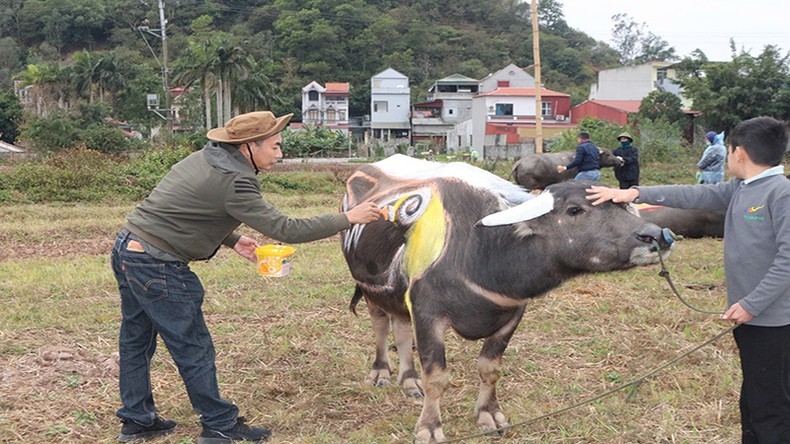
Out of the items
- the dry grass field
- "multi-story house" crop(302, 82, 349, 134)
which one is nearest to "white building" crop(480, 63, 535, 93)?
"multi-story house" crop(302, 82, 349, 134)

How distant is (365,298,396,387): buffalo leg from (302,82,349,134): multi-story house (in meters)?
51.9

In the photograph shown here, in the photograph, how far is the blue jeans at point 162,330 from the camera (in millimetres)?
3500

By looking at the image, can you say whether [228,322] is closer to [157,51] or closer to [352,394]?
[352,394]

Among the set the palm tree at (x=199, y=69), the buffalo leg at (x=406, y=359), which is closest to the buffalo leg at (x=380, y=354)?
the buffalo leg at (x=406, y=359)

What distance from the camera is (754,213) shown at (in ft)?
9.85

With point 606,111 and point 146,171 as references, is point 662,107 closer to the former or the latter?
point 606,111

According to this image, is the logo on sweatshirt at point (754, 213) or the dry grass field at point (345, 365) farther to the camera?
the dry grass field at point (345, 365)

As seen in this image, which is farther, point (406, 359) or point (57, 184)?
point (57, 184)

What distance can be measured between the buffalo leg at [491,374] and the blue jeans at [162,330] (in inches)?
52.6

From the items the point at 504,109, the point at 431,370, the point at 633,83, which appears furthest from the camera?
the point at 633,83

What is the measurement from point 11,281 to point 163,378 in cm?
370

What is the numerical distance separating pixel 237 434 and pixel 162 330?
69cm

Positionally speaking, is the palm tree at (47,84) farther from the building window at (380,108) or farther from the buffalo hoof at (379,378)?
the buffalo hoof at (379,378)

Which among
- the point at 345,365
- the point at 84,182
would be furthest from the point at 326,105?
the point at 345,365
